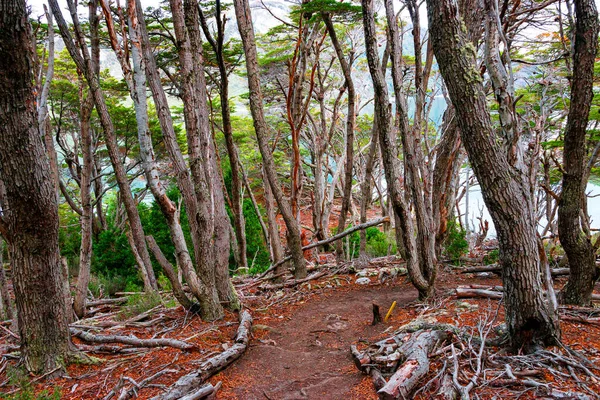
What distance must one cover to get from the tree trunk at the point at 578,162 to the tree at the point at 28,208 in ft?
14.1

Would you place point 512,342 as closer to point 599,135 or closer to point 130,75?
point 130,75

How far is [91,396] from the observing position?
294 cm

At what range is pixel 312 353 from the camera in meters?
3.99

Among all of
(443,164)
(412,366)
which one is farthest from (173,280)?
(443,164)

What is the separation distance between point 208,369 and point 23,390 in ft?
4.08

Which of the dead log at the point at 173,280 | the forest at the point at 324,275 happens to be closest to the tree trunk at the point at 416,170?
the forest at the point at 324,275

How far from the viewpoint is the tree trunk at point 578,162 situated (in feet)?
11.6

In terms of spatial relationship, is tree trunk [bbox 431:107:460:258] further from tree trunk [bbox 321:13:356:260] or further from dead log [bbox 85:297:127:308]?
dead log [bbox 85:297:127:308]

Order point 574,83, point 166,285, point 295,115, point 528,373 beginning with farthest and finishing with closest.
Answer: point 295,115, point 166,285, point 574,83, point 528,373

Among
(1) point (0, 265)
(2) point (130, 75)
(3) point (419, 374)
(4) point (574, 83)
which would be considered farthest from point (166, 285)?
(4) point (574, 83)

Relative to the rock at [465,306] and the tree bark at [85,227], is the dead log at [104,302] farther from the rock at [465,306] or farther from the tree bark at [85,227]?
the rock at [465,306]

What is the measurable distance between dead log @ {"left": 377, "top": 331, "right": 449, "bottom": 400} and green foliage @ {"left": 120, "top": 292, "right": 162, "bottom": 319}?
365cm

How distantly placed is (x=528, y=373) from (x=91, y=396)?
297cm

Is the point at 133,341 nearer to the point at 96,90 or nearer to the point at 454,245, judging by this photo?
the point at 96,90
